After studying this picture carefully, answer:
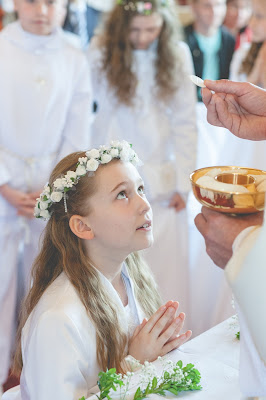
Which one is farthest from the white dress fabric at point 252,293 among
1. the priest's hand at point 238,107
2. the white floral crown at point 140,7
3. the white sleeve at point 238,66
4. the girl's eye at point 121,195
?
the white sleeve at point 238,66

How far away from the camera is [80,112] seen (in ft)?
11.1

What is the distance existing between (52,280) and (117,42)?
6.12 ft

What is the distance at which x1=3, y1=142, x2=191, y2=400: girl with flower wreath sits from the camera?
1786 mm

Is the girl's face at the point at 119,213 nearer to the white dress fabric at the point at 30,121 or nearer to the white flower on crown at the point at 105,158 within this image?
the white flower on crown at the point at 105,158

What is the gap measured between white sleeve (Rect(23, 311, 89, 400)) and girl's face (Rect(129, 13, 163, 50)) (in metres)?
2.09

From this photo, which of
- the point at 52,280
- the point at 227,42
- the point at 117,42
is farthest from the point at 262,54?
the point at 52,280

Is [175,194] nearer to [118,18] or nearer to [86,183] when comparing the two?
[118,18]

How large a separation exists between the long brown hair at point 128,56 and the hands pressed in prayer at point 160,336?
5.99 feet

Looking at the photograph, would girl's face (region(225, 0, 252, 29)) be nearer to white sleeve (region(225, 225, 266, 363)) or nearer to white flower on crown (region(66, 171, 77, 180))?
white flower on crown (region(66, 171, 77, 180))

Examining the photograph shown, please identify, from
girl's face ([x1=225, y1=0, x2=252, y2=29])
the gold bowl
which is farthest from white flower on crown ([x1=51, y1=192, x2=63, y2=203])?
girl's face ([x1=225, y1=0, x2=252, y2=29])

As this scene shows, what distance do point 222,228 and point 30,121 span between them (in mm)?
1974

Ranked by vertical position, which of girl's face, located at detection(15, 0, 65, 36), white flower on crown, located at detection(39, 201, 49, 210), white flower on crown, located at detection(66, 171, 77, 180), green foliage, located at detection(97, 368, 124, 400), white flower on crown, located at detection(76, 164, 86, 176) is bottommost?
green foliage, located at detection(97, 368, 124, 400)

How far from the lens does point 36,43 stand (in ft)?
10.6

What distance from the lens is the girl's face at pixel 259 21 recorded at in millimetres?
3400
